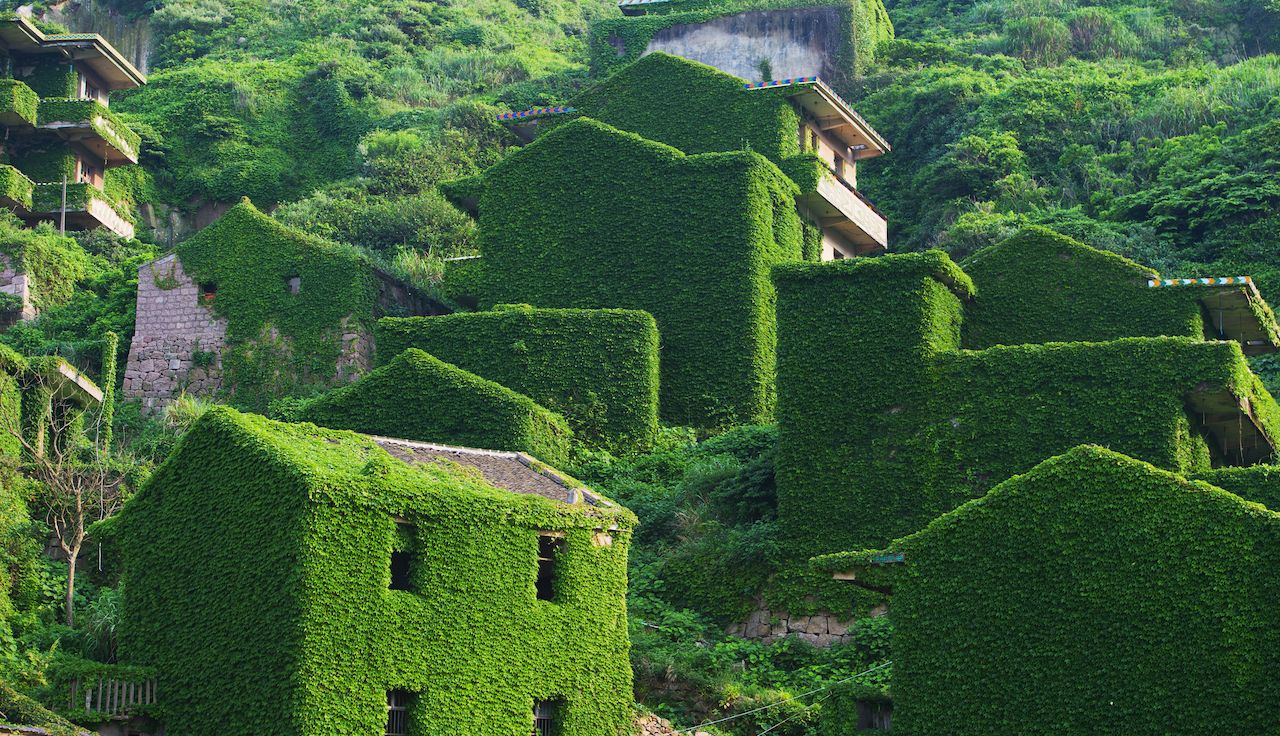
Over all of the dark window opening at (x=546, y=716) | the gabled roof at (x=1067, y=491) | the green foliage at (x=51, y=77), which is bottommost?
the dark window opening at (x=546, y=716)

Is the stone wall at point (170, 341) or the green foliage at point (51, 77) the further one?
the green foliage at point (51, 77)

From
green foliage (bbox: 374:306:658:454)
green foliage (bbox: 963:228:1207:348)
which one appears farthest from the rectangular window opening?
green foliage (bbox: 963:228:1207:348)

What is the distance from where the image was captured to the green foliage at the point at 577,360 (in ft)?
147

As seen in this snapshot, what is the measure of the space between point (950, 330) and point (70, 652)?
730 inches

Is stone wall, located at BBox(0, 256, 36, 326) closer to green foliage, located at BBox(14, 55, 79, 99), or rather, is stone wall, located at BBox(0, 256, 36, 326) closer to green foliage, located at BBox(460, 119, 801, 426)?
green foliage, located at BBox(14, 55, 79, 99)

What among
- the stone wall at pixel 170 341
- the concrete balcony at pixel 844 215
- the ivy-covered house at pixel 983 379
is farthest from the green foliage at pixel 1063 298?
the stone wall at pixel 170 341

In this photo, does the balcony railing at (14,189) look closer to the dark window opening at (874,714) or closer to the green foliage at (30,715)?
the green foliage at (30,715)

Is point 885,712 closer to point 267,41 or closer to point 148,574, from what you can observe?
point 148,574

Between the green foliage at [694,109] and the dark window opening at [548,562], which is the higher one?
the green foliage at [694,109]

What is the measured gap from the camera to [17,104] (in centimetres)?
6078

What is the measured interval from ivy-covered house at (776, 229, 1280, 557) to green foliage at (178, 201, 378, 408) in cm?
1569

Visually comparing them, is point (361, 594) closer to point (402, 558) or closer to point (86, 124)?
point (402, 558)

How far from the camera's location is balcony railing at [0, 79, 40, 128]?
199ft

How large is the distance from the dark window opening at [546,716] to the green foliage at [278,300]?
20.3 metres
